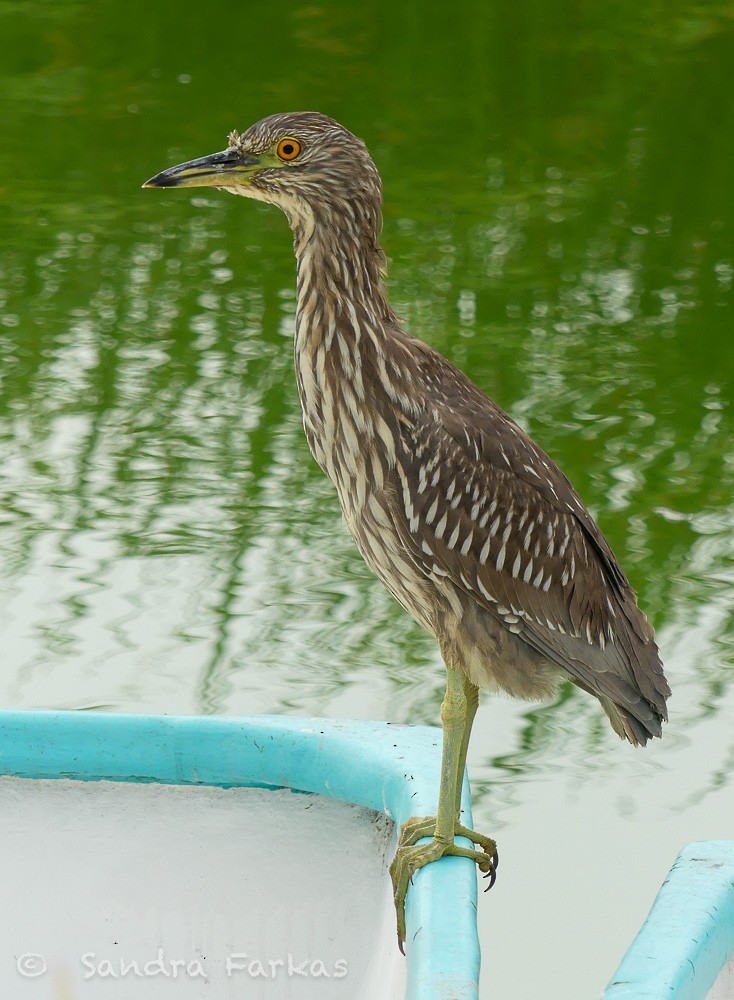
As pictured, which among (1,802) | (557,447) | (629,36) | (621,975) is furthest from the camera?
(629,36)

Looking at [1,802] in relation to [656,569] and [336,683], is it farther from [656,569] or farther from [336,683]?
[656,569]

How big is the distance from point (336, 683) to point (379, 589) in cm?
56

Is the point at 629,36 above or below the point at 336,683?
above

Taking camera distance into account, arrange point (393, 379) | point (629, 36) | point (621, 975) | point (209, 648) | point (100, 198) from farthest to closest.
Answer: point (629, 36) < point (100, 198) < point (209, 648) < point (393, 379) < point (621, 975)

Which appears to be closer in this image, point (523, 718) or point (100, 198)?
point (523, 718)

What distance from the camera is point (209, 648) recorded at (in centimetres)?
489

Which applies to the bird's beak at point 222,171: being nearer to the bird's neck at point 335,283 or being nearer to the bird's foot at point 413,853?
the bird's neck at point 335,283

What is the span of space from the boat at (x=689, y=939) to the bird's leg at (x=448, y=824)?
462 millimetres

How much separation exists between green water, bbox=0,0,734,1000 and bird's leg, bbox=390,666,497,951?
812 mm

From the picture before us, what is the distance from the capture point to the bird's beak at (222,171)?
2.83 metres

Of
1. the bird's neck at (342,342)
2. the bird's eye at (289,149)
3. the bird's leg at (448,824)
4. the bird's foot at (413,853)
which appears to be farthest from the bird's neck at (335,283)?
the bird's foot at (413,853)

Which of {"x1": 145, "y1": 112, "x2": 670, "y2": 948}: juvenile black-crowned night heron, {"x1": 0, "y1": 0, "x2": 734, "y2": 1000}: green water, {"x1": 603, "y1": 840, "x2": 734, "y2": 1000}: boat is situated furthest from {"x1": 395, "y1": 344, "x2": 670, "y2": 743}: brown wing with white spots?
{"x1": 0, "y1": 0, "x2": 734, "y2": 1000}: green water

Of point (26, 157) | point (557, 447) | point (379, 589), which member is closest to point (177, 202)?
point (26, 157)

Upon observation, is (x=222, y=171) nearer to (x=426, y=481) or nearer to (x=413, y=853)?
(x=426, y=481)
